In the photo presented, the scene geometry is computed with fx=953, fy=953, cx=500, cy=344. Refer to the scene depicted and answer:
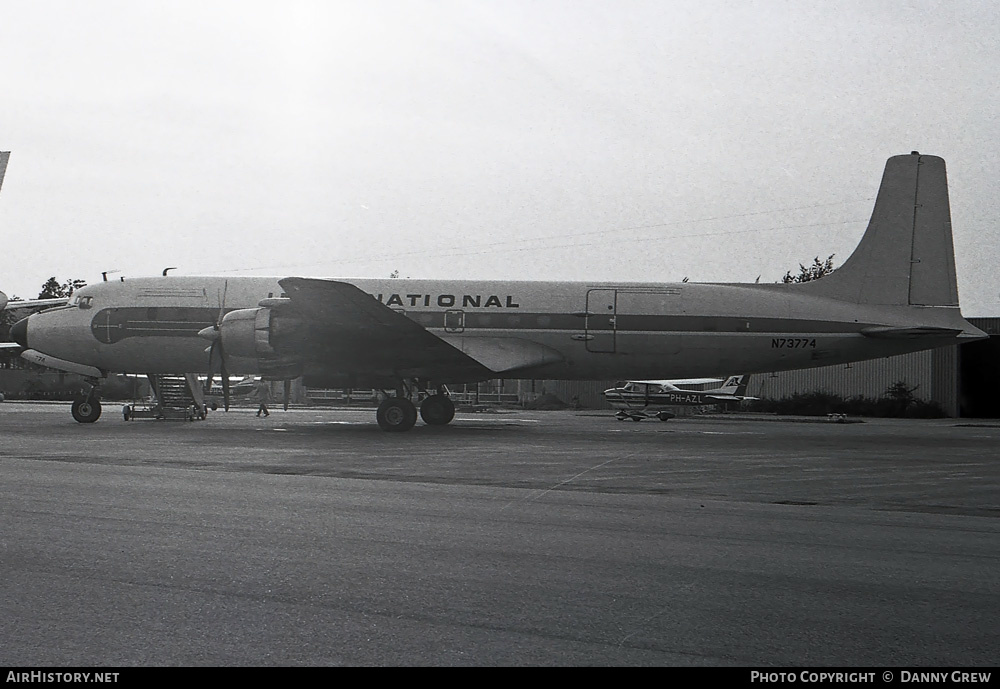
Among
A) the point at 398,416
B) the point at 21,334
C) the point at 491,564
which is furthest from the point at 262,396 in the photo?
the point at 491,564

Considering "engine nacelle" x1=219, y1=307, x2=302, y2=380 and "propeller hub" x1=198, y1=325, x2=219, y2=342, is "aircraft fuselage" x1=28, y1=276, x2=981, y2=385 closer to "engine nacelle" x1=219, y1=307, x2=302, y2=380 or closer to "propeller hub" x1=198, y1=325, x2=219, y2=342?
"engine nacelle" x1=219, y1=307, x2=302, y2=380

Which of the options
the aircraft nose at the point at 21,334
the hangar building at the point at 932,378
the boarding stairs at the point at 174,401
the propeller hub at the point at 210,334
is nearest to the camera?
the propeller hub at the point at 210,334

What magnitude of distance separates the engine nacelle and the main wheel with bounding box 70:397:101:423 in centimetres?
554

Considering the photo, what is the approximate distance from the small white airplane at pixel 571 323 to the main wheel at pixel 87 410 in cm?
201

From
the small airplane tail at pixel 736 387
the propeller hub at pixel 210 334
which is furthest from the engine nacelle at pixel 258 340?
the small airplane tail at pixel 736 387

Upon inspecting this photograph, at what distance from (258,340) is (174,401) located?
26.4 feet

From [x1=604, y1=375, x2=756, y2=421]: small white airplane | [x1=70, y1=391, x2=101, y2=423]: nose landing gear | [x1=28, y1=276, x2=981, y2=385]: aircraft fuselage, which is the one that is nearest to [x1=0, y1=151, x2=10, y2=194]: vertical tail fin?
[x1=28, y1=276, x2=981, y2=385]: aircraft fuselage

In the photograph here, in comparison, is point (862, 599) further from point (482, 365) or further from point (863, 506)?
point (482, 365)

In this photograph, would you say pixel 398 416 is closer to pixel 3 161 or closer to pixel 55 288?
pixel 3 161

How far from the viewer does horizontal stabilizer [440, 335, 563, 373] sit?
81.8ft

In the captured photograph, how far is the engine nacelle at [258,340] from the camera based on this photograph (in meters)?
23.5

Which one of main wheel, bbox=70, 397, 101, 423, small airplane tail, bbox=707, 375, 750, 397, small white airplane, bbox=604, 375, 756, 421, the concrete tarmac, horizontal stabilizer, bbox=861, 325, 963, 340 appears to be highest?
horizontal stabilizer, bbox=861, 325, 963, 340

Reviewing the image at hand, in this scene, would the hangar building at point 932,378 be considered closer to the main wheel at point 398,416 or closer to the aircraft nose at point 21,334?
the main wheel at point 398,416

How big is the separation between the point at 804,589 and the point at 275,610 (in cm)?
343
